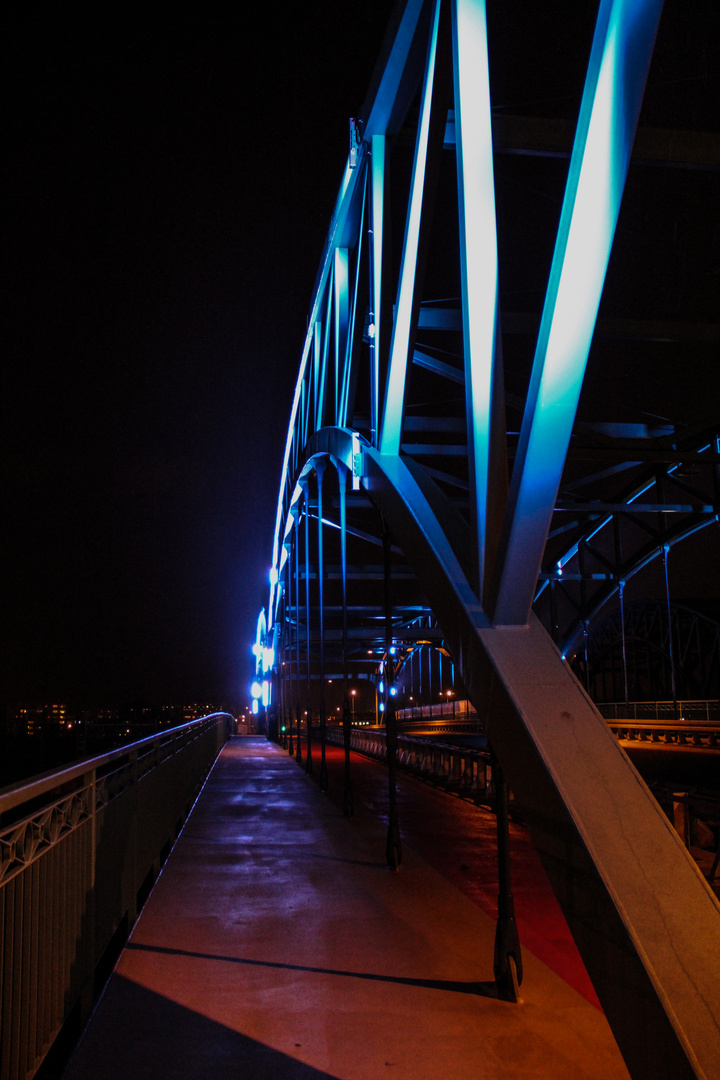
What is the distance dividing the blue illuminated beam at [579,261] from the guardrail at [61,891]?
7.54 ft

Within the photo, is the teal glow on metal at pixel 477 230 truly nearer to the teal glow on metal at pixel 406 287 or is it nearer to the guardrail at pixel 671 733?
the teal glow on metal at pixel 406 287

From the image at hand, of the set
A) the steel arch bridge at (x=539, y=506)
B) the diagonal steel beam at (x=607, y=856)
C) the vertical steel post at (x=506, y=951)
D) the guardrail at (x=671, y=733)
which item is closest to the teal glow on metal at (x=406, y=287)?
the steel arch bridge at (x=539, y=506)

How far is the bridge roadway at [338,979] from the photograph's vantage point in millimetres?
3828

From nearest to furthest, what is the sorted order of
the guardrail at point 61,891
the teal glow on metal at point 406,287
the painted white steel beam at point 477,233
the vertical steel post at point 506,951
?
1. the guardrail at point 61,891
2. the painted white steel beam at point 477,233
3. the vertical steel post at point 506,951
4. the teal glow on metal at point 406,287

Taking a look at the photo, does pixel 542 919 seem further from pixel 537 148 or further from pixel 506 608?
pixel 537 148

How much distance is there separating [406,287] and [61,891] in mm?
4607

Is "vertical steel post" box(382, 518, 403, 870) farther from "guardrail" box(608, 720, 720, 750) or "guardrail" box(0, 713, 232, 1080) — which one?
"guardrail" box(608, 720, 720, 750)

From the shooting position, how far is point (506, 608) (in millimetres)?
4270

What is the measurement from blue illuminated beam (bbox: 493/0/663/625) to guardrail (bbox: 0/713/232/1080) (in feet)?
7.54

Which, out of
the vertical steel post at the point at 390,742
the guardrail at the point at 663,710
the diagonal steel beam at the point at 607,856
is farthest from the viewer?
the guardrail at the point at 663,710

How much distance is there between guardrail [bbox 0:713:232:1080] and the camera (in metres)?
3.21

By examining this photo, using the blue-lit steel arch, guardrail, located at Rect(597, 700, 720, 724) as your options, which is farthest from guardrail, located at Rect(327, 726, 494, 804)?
guardrail, located at Rect(597, 700, 720, 724)

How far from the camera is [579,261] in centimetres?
328

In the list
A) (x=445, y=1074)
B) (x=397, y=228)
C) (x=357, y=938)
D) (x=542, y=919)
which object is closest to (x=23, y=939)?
(x=445, y=1074)
